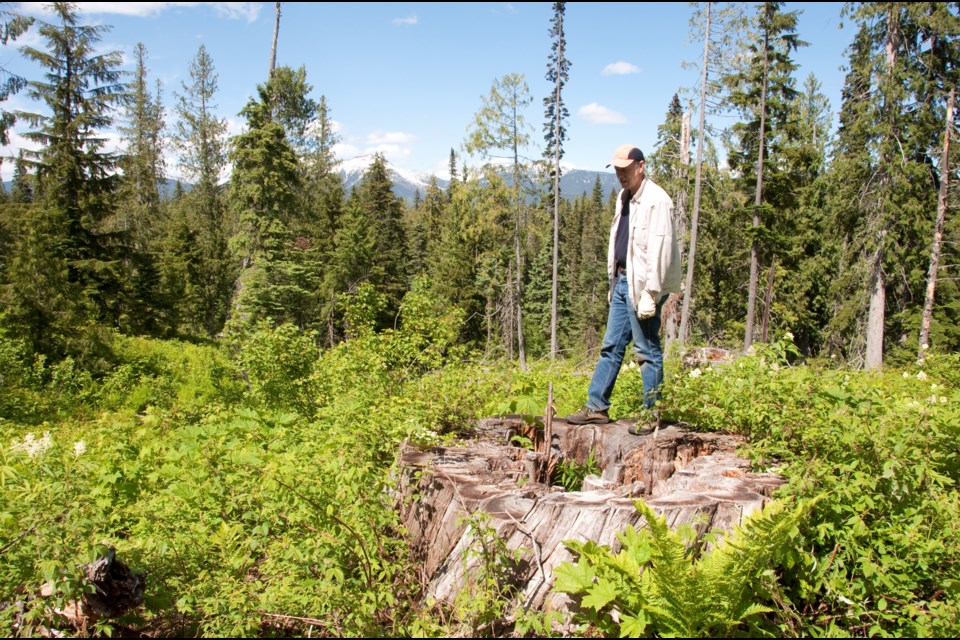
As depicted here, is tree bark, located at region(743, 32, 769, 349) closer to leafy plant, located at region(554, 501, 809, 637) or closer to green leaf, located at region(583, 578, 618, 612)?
leafy plant, located at region(554, 501, 809, 637)

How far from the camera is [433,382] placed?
17.7 feet

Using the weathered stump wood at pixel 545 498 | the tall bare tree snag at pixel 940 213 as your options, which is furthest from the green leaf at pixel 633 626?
the tall bare tree snag at pixel 940 213

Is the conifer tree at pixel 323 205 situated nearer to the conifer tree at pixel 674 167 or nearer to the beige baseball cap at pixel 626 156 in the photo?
the conifer tree at pixel 674 167

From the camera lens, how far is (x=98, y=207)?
20.0 meters

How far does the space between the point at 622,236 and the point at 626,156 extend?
666 millimetres

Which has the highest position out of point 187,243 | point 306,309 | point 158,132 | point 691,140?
point 158,132

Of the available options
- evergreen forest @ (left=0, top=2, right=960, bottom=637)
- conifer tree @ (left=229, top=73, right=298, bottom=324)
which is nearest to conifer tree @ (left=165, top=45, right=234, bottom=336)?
evergreen forest @ (left=0, top=2, right=960, bottom=637)

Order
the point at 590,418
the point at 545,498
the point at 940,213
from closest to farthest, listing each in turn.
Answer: the point at 545,498
the point at 590,418
the point at 940,213

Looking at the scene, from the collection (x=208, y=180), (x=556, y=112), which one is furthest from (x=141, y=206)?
(x=556, y=112)

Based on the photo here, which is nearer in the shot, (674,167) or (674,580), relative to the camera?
(674,580)

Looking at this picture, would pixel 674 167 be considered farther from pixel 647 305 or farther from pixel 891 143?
pixel 647 305

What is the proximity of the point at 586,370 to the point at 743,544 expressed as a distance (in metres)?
7.16

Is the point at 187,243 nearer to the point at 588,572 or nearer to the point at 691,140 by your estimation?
the point at 691,140

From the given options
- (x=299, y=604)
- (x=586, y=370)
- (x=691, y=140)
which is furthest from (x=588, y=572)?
(x=691, y=140)
